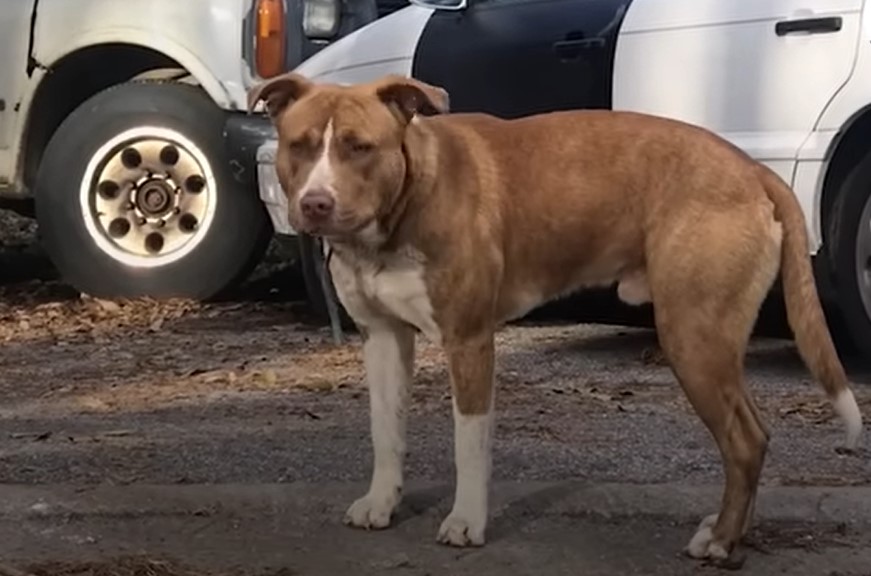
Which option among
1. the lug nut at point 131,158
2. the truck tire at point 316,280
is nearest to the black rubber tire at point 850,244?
the truck tire at point 316,280

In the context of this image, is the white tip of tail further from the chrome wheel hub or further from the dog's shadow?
the chrome wheel hub

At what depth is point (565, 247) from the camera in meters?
4.83

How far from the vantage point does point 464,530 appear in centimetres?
466

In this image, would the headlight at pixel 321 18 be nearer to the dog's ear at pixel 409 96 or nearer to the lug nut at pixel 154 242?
the lug nut at pixel 154 242

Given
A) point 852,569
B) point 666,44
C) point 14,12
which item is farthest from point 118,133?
point 852,569

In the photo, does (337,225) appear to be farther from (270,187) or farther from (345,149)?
(270,187)

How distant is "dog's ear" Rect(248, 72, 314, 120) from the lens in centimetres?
458

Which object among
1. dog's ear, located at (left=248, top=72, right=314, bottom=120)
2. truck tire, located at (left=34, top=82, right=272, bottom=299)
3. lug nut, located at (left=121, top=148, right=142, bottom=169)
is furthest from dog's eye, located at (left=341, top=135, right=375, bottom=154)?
lug nut, located at (left=121, top=148, right=142, bottom=169)

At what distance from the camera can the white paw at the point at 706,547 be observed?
4.54 metres

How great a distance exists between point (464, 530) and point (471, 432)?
0.87 ft

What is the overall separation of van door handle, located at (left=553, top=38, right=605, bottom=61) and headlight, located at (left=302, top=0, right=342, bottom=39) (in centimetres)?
182

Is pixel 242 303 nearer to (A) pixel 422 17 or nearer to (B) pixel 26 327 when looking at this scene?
(B) pixel 26 327

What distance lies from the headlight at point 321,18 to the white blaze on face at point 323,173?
175 inches

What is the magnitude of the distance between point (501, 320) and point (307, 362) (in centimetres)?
286
